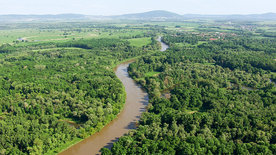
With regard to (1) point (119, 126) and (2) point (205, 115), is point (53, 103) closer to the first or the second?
(1) point (119, 126)

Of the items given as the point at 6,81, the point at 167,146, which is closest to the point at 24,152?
the point at 167,146

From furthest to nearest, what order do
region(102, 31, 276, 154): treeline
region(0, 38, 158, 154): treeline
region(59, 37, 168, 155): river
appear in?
region(59, 37, 168, 155): river → region(0, 38, 158, 154): treeline → region(102, 31, 276, 154): treeline

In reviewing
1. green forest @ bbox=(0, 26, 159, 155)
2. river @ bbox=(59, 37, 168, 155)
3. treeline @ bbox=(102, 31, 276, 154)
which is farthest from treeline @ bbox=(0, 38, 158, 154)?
treeline @ bbox=(102, 31, 276, 154)

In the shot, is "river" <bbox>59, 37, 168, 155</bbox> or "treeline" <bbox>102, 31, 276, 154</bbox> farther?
"river" <bbox>59, 37, 168, 155</bbox>

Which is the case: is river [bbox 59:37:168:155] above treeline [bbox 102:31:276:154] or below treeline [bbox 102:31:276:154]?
below

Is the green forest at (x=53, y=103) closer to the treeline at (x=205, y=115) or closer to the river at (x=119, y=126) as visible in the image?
the river at (x=119, y=126)

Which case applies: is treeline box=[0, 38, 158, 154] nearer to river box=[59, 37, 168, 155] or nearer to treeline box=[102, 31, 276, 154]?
river box=[59, 37, 168, 155]
